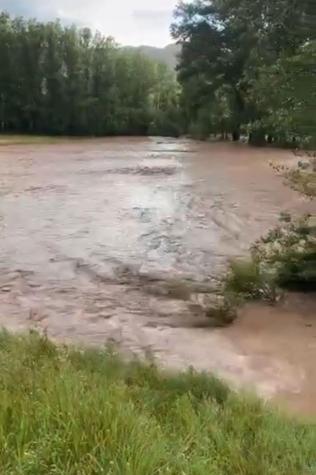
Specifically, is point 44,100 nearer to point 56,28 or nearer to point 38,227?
point 56,28

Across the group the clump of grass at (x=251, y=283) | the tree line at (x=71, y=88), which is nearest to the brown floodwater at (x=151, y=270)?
the clump of grass at (x=251, y=283)

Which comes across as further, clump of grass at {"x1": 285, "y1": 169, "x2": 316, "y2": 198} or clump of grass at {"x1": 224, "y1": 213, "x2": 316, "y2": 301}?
clump of grass at {"x1": 224, "y1": 213, "x2": 316, "y2": 301}

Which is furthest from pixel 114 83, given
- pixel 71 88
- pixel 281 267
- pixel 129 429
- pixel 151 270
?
pixel 129 429

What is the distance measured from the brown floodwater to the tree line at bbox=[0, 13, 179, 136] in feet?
127

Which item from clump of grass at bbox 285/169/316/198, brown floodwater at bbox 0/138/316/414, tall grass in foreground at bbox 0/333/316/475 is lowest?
brown floodwater at bbox 0/138/316/414

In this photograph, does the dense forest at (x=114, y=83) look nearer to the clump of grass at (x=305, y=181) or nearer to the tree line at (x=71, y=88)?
the tree line at (x=71, y=88)

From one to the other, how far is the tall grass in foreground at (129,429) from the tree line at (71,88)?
5828 centimetres

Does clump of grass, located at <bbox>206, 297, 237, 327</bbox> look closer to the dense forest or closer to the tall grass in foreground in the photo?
the tall grass in foreground

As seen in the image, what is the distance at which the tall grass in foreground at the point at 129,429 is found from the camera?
8.96 feet

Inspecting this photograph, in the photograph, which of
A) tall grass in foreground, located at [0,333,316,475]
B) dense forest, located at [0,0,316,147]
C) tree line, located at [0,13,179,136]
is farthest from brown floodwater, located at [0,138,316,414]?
tree line, located at [0,13,179,136]

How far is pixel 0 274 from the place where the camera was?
998 cm

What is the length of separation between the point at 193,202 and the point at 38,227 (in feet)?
18.8

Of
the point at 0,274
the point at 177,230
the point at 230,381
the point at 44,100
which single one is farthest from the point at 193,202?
the point at 44,100

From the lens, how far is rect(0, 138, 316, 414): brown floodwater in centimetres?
675
